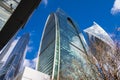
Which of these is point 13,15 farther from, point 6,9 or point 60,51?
point 60,51

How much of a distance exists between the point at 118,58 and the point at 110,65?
681 mm

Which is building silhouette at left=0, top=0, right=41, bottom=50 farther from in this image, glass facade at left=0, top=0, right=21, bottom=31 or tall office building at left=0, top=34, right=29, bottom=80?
tall office building at left=0, top=34, right=29, bottom=80

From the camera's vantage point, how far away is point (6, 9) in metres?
2.63

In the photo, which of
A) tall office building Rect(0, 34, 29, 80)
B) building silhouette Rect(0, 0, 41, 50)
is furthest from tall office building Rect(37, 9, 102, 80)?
building silhouette Rect(0, 0, 41, 50)

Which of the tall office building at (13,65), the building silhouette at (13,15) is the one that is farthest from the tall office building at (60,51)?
the building silhouette at (13,15)

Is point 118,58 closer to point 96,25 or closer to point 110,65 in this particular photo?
point 110,65

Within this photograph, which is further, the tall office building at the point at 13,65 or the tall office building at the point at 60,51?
the tall office building at the point at 13,65

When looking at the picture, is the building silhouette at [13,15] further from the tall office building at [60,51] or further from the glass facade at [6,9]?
the tall office building at [60,51]

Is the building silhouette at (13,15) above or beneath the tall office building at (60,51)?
beneath

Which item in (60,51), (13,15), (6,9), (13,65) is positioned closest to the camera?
(13,15)

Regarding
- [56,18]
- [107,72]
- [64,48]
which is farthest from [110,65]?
[56,18]

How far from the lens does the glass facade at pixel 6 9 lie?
2.52m

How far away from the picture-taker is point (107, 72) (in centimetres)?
923

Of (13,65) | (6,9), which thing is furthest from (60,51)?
(6,9)
